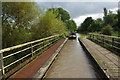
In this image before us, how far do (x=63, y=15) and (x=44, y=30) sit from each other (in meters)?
31.8

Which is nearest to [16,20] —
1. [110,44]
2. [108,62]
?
[110,44]

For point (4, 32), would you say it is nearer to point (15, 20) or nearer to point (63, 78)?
point (15, 20)

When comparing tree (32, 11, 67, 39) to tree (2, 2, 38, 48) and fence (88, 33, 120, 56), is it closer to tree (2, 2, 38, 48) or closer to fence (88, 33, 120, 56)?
tree (2, 2, 38, 48)

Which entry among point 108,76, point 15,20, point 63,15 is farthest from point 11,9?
point 63,15

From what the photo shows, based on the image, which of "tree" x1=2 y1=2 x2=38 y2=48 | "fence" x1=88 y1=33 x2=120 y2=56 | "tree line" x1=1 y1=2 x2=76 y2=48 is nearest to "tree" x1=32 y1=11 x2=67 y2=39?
"tree line" x1=1 y1=2 x2=76 y2=48

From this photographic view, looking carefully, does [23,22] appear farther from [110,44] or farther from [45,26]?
[110,44]

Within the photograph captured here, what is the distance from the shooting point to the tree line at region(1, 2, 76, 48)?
1456cm

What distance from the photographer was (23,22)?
15.5m

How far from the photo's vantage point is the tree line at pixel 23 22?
14558mm

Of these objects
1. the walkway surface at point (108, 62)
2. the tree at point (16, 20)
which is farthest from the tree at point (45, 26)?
the walkway surface at point (108, 62)

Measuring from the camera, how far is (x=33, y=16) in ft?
51.0

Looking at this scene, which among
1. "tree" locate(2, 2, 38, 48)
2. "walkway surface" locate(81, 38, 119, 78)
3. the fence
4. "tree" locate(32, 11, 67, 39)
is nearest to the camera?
"walkway surface" locate(81, 38, 119, 78)

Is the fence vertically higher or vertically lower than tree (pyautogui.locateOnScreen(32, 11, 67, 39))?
lower

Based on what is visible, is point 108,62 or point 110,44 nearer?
point 108,62
